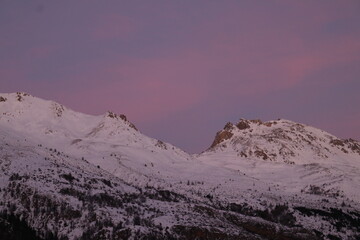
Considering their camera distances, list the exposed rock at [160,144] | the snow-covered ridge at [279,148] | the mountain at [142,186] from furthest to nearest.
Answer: the snow-covered ridge at [279,148] → the exposed rock at [160,144] → the mountain at [142,186]

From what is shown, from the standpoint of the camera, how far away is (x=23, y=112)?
123938 mm

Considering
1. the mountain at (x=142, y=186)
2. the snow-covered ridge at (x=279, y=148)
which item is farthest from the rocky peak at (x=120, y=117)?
the snow-covered ridge at (x=279, y=148)

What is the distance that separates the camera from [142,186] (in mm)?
85625

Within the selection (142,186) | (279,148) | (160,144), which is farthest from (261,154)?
(142,186)

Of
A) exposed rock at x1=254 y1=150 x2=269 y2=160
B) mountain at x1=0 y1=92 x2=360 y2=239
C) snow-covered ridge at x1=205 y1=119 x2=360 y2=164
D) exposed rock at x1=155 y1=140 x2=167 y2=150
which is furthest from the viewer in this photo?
snow-covered ridge at x1=205 y1=119 x2=360 y2=164

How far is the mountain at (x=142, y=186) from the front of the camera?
51.2 meters

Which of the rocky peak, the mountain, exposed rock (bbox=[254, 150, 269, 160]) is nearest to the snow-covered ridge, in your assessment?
exposed rock (bbox=[254, 150, 269, 160])

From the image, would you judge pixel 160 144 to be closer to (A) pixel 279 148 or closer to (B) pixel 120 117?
(B) pixel 120 117

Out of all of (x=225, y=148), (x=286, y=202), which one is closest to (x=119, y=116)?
(x=225, y=148)

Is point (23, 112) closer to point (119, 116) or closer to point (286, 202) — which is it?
point (119, 116)

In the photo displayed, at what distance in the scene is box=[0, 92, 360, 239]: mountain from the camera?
168 feet

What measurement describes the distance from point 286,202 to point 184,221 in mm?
40893

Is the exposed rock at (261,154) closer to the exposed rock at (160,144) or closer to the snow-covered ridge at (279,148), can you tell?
the snow-covered ridge at (279,148)

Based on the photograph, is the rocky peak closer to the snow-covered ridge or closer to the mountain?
the mountain
